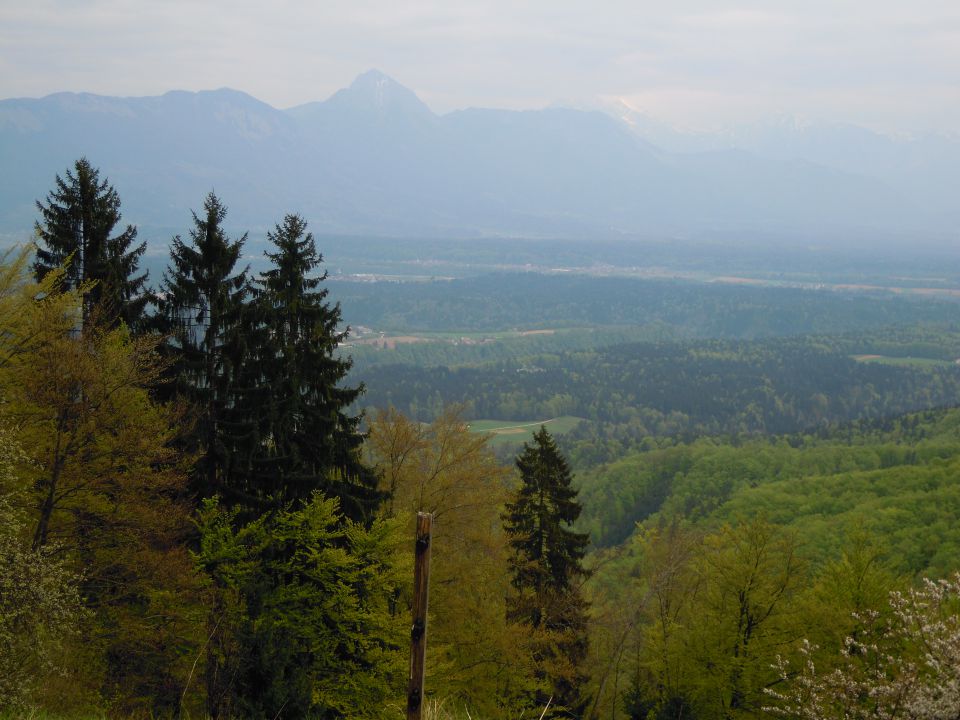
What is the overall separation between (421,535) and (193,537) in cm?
1421

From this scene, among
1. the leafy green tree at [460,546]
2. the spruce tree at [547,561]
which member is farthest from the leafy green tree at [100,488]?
the spruce tree at [547,561]

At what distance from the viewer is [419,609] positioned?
7.80 meters

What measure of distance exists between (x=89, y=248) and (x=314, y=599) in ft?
38.5

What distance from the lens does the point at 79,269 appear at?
23.2 meters

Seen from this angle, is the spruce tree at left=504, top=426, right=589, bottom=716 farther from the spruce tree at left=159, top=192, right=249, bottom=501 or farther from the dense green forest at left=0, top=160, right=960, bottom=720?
the spruce tree at left=159, top=192, right=249, bottom=501

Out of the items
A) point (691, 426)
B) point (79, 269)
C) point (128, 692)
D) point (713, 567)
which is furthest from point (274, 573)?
point (691, 426)

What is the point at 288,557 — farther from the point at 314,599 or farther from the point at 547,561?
the point at 547,561

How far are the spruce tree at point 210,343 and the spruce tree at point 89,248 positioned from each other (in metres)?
2.51

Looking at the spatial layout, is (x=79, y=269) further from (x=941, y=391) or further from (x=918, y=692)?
(x=941, y=391)

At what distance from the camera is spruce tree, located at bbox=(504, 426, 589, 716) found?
961 inches

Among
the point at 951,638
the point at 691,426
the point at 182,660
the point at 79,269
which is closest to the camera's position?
the point at 951,638

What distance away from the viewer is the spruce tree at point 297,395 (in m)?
20.3

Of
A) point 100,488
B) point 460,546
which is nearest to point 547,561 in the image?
point 460,546

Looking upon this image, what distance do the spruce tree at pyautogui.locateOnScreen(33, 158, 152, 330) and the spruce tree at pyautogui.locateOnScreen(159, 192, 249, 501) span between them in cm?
251
